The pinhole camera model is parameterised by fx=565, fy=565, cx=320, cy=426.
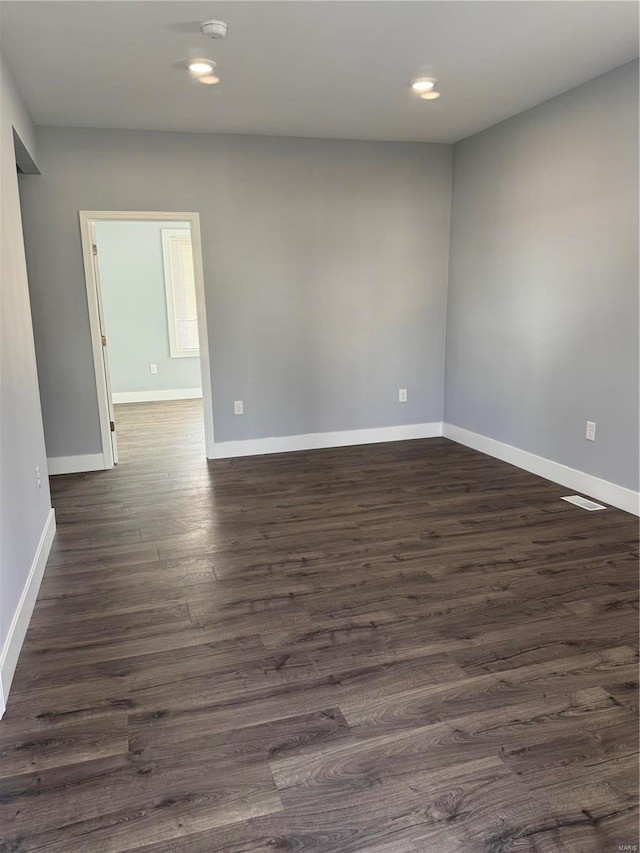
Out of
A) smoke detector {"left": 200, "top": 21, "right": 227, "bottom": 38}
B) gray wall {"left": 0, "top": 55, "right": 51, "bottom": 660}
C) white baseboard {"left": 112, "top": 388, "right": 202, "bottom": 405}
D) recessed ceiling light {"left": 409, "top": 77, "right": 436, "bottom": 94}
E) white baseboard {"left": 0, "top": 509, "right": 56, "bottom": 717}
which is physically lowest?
white baseboard {"left": 0, "top": 509, "right": 56, "bottom": 717}

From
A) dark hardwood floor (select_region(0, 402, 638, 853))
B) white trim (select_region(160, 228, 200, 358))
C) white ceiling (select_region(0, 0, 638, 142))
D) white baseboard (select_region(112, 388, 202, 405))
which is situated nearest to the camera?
dark hardwood floor (select_region(0, 402, 638, 853))

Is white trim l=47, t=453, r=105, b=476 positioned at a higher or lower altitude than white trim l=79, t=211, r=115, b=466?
lower

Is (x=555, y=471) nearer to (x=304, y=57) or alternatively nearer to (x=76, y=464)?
(x=304, y=57)

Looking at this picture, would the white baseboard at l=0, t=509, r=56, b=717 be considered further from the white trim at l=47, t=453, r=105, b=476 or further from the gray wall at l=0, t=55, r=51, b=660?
the white trim at l=47, t=453, r=105, b=476

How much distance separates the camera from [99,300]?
4535mm

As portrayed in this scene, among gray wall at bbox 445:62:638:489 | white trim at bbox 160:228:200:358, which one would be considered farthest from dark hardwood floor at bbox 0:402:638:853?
white trim at bbox 160:228:200:358

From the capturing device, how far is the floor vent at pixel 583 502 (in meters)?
3.60

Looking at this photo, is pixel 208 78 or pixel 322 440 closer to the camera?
pixel 208 78

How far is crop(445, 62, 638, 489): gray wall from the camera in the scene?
11.1 feet

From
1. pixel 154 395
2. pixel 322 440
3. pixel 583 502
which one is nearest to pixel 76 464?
pixel 322 440

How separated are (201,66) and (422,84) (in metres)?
1.32

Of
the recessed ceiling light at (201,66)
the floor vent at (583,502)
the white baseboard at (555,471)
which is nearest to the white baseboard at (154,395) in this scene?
the white baseboard at (555,471)

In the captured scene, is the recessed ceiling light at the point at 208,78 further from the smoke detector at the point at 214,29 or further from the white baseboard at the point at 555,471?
the white baseboard at the point at 555,471

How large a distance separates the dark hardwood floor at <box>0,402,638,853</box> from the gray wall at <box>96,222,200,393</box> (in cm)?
430
